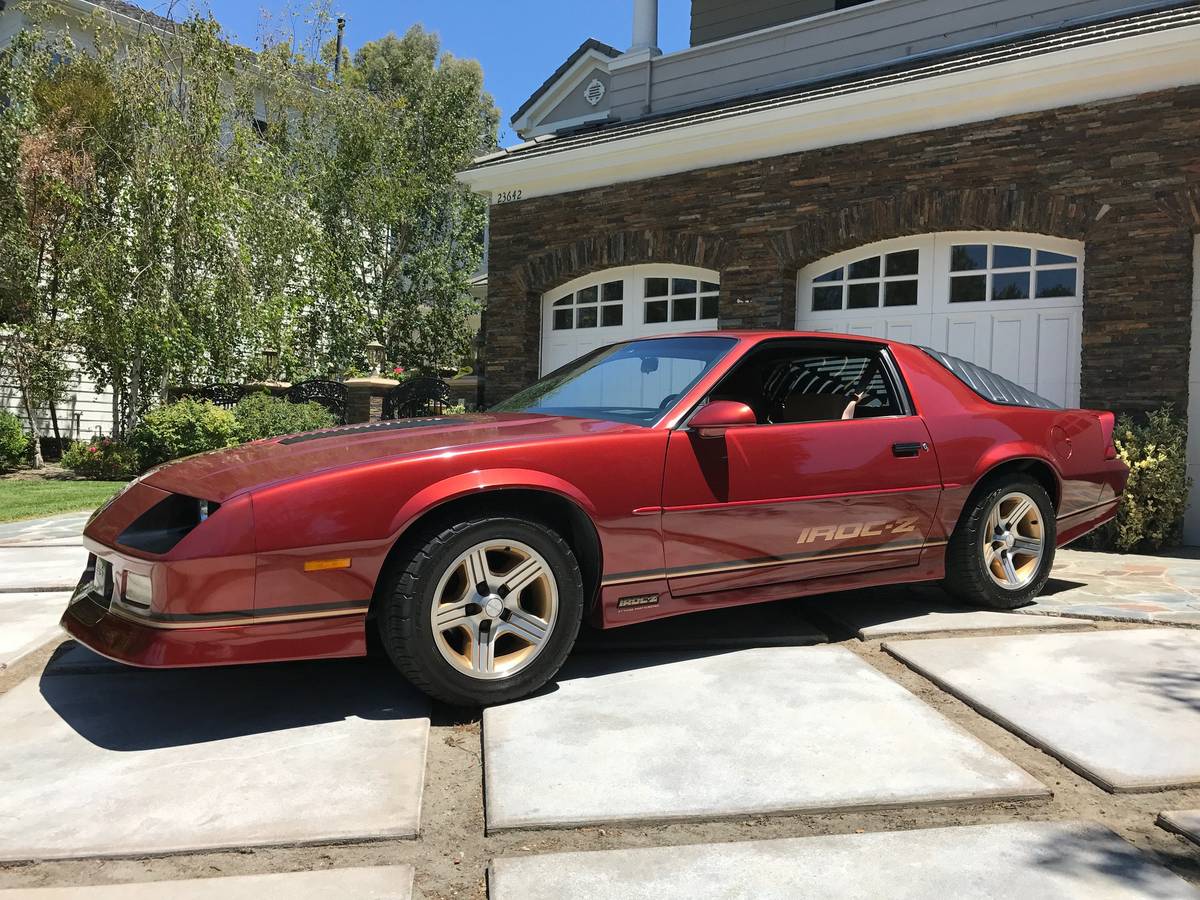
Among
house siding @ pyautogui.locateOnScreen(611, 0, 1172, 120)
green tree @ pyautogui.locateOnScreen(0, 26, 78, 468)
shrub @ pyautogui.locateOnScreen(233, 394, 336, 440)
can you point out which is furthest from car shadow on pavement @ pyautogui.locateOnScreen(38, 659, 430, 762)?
green tree @ pyautogui.locateOnScreen(0, 26, 78, 468)

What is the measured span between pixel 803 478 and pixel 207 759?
251 cm

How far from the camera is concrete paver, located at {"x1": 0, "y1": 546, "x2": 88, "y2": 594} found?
5.26 metres

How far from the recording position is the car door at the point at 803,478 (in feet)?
12.3

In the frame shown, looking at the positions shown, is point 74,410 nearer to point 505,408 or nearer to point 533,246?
point 533,246

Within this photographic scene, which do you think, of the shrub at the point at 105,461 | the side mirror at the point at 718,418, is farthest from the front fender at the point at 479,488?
the shrub at the point at 105,461

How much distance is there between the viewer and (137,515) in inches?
128

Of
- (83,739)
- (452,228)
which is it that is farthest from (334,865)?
(452,228)

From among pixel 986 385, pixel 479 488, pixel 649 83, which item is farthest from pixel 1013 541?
pixel 649 83

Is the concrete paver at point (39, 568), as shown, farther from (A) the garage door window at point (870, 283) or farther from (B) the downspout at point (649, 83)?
(B) the downspout at point (649, 83)

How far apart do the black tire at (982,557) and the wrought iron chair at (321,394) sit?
442 inches

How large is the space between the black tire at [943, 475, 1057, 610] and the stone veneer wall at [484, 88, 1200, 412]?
3.38 m

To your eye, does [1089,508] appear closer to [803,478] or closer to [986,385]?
[986,385]

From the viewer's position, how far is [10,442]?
1417 cm

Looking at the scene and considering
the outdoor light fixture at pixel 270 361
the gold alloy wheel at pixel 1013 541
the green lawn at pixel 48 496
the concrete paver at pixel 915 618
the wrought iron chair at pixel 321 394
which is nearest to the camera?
the concrete paver at pixel 915 618
